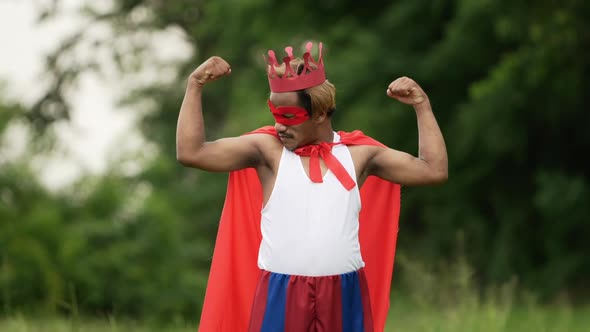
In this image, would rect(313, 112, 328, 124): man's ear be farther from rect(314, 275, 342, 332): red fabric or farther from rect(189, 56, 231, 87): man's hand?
rect(314, 275, 342, 332): red fabric

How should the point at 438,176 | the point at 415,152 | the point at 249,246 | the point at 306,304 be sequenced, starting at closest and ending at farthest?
the point at 306,304 < the point at 438,176 < the point at 249,246 < the point at 415,152

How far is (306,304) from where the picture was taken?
282cm

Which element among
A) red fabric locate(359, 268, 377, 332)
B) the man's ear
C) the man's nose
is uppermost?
the man's ear

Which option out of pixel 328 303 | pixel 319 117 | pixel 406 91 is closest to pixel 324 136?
pixel 319 117

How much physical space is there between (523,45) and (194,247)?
4371 millimetres

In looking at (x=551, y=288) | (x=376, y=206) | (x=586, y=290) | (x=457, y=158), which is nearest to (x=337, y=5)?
(x=457, y=158)

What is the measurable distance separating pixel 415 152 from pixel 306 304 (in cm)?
792

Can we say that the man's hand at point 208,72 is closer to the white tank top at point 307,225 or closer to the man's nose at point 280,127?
the man's nose at point 280,127

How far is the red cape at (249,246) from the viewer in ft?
10.2

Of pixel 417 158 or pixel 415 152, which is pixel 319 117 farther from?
pixel 415 152

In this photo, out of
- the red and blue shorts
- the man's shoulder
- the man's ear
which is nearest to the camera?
→ the red and blue shorts

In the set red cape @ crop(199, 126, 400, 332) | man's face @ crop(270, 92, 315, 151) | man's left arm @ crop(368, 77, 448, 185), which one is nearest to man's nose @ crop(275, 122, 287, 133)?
man's face @ crop(270, 92, 315, 151)

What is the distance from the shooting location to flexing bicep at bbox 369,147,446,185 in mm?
3018

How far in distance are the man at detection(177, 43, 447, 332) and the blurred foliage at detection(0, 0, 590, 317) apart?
17.0ft
